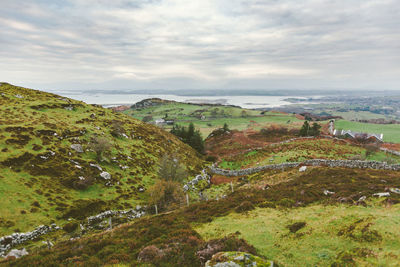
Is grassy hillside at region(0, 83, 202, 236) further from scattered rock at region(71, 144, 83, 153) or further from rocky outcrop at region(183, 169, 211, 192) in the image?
rocky outcrop at region(183, 169, 211, 192)

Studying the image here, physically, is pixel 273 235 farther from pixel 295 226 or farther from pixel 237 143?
pixel 237 143

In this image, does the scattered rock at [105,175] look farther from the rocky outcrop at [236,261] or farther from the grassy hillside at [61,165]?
the rocky outcrop at [236,261]

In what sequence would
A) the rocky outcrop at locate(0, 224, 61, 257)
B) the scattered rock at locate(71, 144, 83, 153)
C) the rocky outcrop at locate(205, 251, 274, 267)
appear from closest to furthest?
the rocky outcrop at locate(205, 251, 274, 267) → the rocky outcrop at locate(0, 224, 61, 257) → the scattered rock at locate(71, 144, 83, 153)

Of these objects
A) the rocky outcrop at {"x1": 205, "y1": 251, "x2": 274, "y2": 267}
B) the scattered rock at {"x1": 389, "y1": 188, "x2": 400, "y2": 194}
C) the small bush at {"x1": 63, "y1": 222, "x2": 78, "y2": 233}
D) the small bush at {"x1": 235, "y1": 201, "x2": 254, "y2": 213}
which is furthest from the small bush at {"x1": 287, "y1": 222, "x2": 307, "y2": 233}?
the small bush at {"x1": 63, "y1": 222, "x2": 78, "y2": 233}

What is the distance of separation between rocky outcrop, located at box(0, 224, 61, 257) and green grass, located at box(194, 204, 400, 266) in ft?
69.1

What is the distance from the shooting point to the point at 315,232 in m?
16.3

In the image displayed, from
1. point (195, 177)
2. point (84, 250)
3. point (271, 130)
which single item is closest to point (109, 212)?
point (84, 250)

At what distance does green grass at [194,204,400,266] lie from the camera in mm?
13289

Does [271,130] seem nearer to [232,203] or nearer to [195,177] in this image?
[195,177]

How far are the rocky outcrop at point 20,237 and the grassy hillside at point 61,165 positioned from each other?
0.94m

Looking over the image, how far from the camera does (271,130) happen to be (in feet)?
352

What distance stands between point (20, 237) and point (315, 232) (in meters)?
32.5

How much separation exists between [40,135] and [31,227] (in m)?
25.6

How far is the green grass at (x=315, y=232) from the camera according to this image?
1329cm
